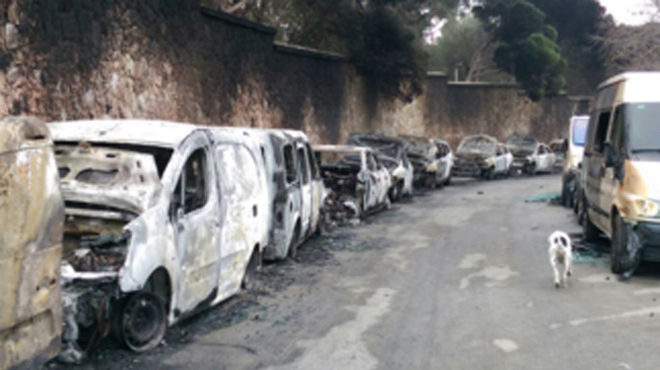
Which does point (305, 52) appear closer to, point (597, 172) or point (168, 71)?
point (168, 71)

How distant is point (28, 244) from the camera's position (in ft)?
15.6

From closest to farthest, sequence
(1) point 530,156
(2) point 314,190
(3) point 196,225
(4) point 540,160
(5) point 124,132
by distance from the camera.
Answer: (3) point 196,225 < (5) point 124,132 < (2) point 314,190 < (1) point 530,156 < (4) point 540,160

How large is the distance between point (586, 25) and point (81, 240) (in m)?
53.9

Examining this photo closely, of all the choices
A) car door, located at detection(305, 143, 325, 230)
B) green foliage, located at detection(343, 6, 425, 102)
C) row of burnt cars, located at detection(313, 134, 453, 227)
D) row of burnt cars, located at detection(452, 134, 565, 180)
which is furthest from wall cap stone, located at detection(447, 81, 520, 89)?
car door, located at detection(305, 143, 325, 230)

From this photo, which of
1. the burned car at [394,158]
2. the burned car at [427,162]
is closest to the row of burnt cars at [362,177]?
the burned car at [394,158]

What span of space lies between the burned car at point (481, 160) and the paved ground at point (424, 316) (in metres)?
17.6

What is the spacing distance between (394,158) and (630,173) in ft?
38.2

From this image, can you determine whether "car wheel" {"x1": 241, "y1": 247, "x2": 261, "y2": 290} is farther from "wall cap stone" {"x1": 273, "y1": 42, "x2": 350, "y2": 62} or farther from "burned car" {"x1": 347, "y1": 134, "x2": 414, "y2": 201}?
"wall cap stone" {"x1": 273, "y1": 42, "x2": 350, "y2": 62}

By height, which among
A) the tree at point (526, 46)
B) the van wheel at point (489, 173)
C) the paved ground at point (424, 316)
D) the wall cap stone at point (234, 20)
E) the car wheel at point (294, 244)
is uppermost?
the tree at point (526, 46)

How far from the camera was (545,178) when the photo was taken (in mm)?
33219

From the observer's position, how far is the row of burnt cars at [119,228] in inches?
187

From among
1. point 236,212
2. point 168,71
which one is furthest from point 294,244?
point 168,71

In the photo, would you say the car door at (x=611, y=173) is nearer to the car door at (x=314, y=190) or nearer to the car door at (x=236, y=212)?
the car door at (x=314, y=190)

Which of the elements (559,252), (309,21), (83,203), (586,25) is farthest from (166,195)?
A: (586,25)
